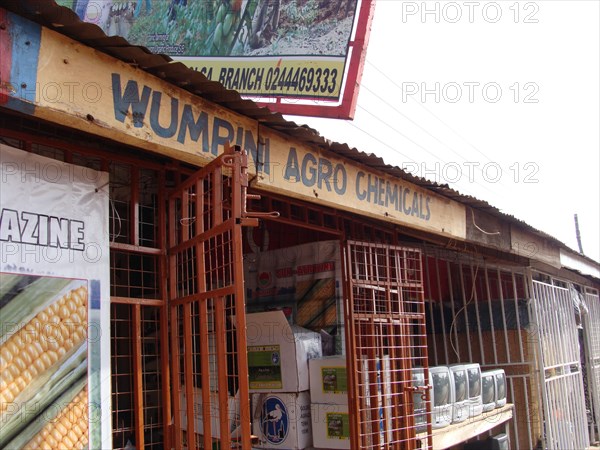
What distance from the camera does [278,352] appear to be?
565cm

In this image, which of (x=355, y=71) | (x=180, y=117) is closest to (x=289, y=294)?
(x=355, y=71)

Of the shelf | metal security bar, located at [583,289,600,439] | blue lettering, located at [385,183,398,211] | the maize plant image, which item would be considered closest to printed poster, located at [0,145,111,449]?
the maize plant image

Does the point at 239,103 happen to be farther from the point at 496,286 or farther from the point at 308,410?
the point at 496,286

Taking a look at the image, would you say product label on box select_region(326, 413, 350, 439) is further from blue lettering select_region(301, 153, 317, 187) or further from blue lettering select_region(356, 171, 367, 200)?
blue lettering select_region(301, 153, 317, 187)

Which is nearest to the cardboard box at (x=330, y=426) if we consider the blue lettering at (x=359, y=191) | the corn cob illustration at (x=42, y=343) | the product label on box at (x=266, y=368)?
the product label on box at (x=266, y=368)

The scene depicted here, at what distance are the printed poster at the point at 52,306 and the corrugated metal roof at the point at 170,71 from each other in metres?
0.68

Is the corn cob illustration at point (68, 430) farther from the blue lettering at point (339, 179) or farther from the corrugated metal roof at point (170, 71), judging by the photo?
the blue lettering at point (339, 179)

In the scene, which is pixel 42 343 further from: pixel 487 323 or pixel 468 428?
pixel 487 323

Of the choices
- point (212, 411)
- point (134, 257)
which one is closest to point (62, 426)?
point (212, 411)

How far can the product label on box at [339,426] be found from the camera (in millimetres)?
5395

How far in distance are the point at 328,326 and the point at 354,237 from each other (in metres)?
0.88

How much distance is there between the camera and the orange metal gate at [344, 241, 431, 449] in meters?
5.44

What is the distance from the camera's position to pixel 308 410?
563cm

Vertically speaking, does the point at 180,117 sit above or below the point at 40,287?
above
